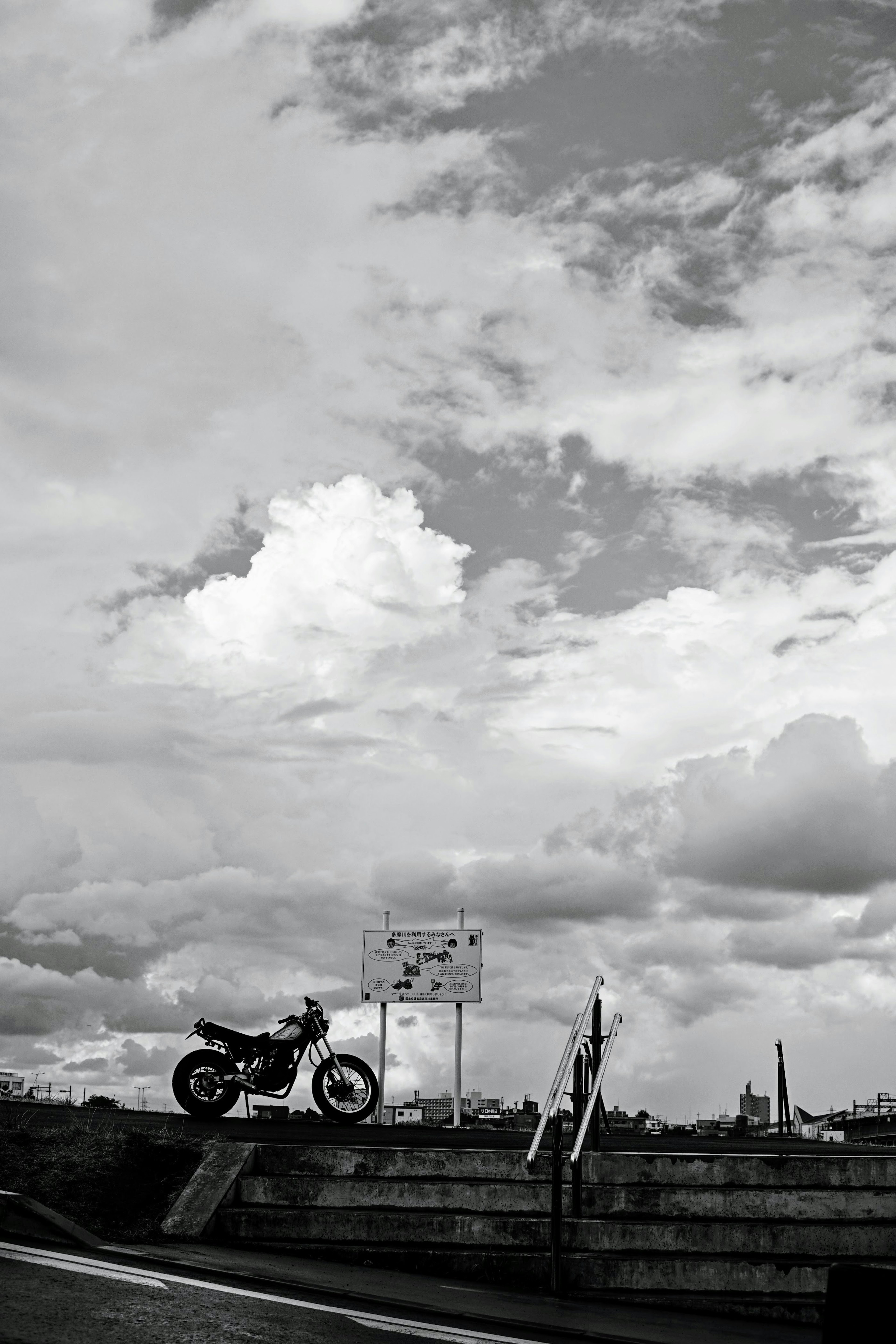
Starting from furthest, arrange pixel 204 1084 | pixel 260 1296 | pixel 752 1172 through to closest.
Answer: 1. pixel 204 1084
2. pixel 752 1172
3. pixel 260 1296

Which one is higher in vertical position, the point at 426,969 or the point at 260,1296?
the point at 426,969

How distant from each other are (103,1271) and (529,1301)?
2861 mm

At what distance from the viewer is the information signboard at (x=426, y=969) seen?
2192 centimetres

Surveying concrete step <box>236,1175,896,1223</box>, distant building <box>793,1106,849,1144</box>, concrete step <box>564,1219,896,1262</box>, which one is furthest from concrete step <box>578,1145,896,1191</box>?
distant building <box>793,1106,849,1144</box>

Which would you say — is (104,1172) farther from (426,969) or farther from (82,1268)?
(426,969)

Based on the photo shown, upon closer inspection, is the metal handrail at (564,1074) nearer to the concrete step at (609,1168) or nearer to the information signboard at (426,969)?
the concrete step at (609,1168)

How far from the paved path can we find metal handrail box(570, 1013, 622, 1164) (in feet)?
5.10

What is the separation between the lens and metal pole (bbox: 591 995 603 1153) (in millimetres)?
11211

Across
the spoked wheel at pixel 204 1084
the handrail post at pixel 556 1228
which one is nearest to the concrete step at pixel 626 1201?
the handrail post at pixel 556 1228

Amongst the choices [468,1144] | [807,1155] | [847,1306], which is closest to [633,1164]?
[807,1155]

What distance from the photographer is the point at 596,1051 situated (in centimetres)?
1123

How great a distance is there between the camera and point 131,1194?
1055 cm

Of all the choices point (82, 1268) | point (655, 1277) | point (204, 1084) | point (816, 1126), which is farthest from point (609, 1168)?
point (816, 1126)

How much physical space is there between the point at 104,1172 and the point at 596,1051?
14.7 ft
